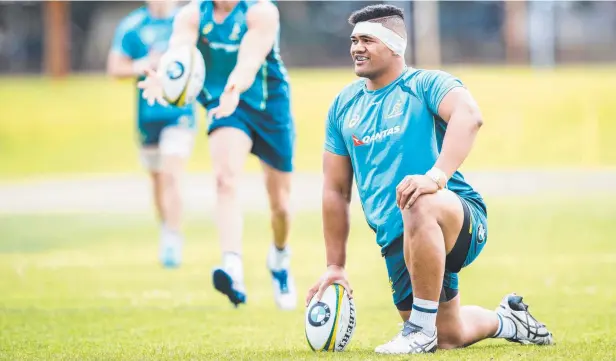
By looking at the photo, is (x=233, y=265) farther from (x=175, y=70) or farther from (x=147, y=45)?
(x=147, y=45)

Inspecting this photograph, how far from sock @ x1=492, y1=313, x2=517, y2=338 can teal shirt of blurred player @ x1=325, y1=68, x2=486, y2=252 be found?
592mm

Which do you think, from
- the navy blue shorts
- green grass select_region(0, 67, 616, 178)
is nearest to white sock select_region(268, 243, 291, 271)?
the navy blue shorts

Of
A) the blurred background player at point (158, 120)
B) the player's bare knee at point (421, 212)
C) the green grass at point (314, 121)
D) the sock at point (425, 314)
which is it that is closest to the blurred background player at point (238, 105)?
the sock at point (425, 314)

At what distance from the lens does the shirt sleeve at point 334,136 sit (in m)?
5.46

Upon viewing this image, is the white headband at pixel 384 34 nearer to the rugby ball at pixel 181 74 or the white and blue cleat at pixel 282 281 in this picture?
the rugby ball at pixel 181 74

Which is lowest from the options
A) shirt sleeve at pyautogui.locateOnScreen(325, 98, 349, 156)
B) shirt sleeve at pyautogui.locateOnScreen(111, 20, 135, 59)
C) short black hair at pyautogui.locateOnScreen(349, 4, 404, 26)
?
shirt sleeve at pyautogui.locateOnScreen(325, 98, 349, 156)

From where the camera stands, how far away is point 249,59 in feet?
23.7

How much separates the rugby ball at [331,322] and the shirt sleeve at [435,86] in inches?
38.1

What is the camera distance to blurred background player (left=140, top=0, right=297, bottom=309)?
7.11 metres

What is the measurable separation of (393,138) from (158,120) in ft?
20.8

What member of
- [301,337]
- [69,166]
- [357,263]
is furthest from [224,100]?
[69,166]

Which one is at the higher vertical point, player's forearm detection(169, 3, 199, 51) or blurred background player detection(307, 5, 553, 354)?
player's forearm detection(169, 3, 199, 51)

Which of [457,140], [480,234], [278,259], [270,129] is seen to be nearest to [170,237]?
[278,259]

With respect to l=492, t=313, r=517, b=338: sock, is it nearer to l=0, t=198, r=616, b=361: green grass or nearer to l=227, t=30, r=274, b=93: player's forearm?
l=0, t=198, r=616, b=361: green grass
